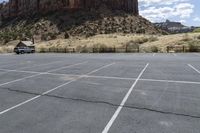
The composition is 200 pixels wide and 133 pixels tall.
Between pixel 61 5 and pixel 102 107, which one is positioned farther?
pixel 61 5

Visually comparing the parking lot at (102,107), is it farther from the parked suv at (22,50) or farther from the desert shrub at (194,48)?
the parked suv at (22,50)

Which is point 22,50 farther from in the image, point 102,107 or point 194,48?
point 102,107

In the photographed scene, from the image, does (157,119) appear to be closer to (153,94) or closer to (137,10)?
(153,94)

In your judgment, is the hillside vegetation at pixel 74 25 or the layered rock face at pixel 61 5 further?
the layered rock face at pixel 61 5

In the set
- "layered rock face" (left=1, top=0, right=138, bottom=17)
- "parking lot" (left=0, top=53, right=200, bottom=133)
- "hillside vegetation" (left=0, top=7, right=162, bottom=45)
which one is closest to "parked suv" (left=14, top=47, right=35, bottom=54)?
"hillside vegetation" (left=0, top=7, right=162, bottom=45)

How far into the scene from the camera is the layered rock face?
116m

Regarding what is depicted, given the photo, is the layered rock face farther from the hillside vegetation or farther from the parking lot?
the parking lot

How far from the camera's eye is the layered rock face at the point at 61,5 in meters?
116

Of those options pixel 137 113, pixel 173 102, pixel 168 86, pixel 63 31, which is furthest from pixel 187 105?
pixel 63 31

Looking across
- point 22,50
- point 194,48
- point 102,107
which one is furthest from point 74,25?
point 102,107

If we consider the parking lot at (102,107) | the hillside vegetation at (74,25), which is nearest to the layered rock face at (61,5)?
the hillside vegetation at (74,25)

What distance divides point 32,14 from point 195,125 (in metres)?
119

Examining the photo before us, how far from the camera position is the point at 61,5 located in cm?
11694

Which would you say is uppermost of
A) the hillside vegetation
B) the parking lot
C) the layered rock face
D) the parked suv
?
the layered rock face
